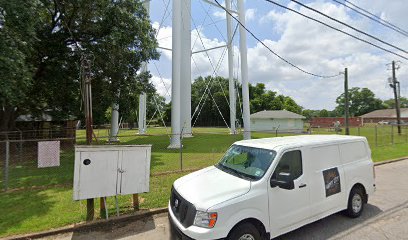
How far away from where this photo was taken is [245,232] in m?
3.79

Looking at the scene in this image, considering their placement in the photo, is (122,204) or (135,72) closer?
(122,204)

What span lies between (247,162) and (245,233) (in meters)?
1.33

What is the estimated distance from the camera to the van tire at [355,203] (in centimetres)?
550

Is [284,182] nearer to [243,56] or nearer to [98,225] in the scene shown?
[98,225]

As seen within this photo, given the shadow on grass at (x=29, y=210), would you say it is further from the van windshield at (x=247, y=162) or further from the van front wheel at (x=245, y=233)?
the van front wheel at (x=245, y=233)

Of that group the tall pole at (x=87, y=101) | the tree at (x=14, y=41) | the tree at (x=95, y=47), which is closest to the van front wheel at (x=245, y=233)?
the tall pole at (x=87, y=101)

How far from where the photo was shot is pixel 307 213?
4.61 metres

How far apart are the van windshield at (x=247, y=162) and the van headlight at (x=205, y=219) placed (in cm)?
101

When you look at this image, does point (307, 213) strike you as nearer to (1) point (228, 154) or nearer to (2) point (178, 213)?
(1) point (228, 154)

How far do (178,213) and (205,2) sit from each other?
845 inches

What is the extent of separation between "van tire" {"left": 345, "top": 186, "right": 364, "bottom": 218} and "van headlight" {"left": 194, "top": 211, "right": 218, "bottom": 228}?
3439 mm

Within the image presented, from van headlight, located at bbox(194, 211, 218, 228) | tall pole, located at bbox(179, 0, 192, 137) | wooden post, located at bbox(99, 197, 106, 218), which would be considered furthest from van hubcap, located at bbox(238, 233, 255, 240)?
tall pole, located at bbox(179, 0, 192, 137)

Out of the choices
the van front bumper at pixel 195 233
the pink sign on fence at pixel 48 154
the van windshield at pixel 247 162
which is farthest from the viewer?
the pink sign on fence at pixel 48 154

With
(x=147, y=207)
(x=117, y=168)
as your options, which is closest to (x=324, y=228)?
(x=147, y=207)
